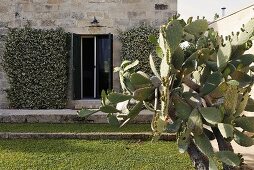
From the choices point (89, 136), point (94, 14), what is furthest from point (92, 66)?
point (89, 136)

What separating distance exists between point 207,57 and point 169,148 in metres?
2.83

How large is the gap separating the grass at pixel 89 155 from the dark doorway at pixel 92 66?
5.16m

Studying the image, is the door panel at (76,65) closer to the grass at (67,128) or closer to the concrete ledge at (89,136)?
the grass at (67,128)

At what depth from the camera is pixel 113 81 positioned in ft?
34.8

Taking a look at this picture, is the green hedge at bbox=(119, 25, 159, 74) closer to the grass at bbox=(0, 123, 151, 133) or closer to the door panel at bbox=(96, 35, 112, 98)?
the door panel at bbox=(96, 35, 112, 98)

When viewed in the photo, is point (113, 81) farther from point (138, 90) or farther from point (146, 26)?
point (138, 90)

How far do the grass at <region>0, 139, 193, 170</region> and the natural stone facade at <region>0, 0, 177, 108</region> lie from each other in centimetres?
524

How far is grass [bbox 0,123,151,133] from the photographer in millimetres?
6828

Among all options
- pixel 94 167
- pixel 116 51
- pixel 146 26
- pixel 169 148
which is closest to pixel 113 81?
pixel 116 51

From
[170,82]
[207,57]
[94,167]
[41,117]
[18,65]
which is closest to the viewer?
[170,82]

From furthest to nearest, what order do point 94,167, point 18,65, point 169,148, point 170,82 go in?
1. point 18,65
2. point 169,148
3. point 94,167
4. point 170,82

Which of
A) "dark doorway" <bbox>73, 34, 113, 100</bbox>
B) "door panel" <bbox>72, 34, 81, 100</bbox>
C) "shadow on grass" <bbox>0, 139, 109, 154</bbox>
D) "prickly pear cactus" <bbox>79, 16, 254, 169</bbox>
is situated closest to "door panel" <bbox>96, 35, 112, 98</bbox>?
"dark doorway" <bbox>73, 34, 113, 100</bbox>

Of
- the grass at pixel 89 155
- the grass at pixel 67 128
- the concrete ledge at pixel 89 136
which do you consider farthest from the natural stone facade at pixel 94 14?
the grass at pixel 89 155

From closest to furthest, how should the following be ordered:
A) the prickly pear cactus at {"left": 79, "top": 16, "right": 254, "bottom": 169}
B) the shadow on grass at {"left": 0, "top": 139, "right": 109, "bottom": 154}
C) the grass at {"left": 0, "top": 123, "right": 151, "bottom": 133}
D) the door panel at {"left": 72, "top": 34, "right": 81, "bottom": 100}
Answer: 1. the prickly pear cactus at {"left": 79, "top": 16, "right": 254, "bottom": 169}
2. the shadow on grass at {"left": 0, "top": 139, "right": 109, "bottom": 154}
3. the grass at {"left": 0, "top": 123, "right": 151, "bottom": 133}
4. the door panel at {"left": 72, "top": 34, "right": 81, "bottom": 100}
